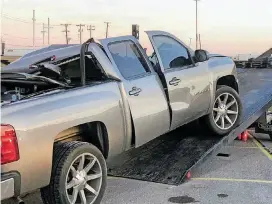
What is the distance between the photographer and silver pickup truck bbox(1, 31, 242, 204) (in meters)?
3.75

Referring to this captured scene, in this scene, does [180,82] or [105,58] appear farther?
[180,82]

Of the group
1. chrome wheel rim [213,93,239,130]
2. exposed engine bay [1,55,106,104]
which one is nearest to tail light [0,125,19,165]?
exposed engine bay [1,55,106,104]

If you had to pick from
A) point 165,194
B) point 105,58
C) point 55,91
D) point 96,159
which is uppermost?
point 105,58

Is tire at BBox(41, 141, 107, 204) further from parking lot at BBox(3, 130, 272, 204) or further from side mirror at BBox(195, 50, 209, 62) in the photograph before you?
side mirror at BBox(195, 50, 209, 62)

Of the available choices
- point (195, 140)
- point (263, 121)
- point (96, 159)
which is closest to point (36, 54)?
point (96, 159)

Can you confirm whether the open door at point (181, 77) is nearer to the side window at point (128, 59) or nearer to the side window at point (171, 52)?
the side window at point (171, 52)

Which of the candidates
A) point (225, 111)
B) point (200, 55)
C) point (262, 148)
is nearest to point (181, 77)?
point (200, 55)

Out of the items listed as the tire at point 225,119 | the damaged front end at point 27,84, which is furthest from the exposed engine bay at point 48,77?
the tire at point 225,119

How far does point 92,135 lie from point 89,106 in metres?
0.45

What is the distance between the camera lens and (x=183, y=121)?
6.13 metres

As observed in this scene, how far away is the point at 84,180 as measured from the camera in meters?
4.43

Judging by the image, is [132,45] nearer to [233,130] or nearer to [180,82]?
[180,82]

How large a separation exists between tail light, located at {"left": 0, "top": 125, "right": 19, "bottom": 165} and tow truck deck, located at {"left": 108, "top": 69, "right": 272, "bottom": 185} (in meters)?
2.65

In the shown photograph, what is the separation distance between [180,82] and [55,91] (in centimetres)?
215
